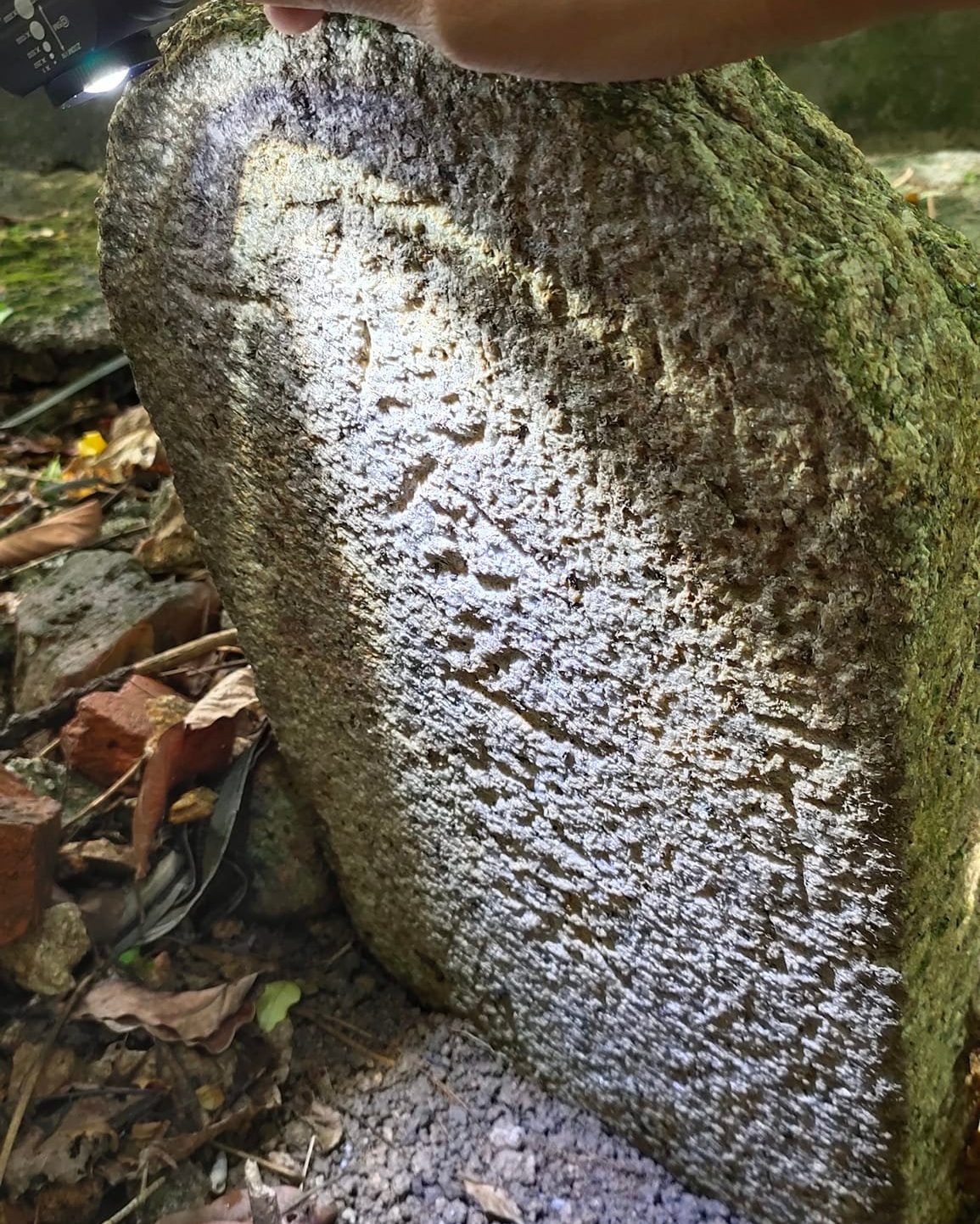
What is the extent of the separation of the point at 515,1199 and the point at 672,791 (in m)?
0.71

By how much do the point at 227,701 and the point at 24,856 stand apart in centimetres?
35

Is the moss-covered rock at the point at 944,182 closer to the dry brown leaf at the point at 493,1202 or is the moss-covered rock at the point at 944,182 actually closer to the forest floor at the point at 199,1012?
the forest floor at the point at 199,1012

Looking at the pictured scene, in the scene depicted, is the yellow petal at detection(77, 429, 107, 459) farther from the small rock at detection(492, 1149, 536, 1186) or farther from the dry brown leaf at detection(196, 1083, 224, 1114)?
the small rock at detection(492, 1149, 536, 1186)

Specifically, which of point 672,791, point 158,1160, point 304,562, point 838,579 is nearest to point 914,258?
point 838,579

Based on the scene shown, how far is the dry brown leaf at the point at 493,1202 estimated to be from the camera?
1.25m

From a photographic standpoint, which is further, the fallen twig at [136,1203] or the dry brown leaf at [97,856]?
the dry brown leaf at [97,856]

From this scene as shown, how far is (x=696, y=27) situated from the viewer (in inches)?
17.3

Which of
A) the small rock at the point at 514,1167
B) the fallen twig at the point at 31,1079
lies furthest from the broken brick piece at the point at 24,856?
the small rock at the point at 514,1167

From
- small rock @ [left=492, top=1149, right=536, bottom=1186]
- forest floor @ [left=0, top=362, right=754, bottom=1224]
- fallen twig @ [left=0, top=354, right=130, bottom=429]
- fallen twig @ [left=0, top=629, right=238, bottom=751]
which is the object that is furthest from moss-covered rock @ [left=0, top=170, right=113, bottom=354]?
small rock @ [left=492, top=1149, right=536, bottom=1186]

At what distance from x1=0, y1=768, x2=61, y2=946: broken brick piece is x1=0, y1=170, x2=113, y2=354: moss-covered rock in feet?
3.87

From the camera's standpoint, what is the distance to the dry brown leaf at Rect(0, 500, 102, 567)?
184 centimetres

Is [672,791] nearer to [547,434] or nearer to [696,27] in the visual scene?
[547,434]

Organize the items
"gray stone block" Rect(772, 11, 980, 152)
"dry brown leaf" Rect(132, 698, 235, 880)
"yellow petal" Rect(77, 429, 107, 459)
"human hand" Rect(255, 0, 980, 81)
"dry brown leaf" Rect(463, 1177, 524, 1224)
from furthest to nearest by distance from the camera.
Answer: "gray stone block" Rect(772, 11, 980, 152) < "yellow petal" Rect(77, 429, 107, 459) < "dry brown leaf" Rect(132, 698, 235, 880) < "dry brown leaf" Rect(463, 1177, 524, 1224) < "human hand" Rect(255, 0, 980, 81)

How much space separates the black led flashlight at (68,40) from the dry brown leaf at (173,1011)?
1064mm
